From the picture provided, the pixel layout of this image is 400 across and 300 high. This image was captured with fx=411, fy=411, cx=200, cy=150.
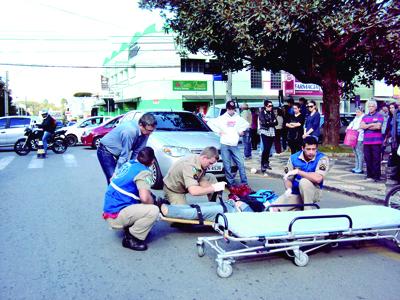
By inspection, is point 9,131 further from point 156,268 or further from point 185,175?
point 156,268

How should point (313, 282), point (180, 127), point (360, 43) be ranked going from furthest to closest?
1. point (360, 43)
2. point (180, 127)
3. point (313, 282)

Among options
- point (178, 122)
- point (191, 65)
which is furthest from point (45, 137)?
point (191, 65)

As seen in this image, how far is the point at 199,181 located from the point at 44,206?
325cm

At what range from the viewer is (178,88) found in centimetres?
3284

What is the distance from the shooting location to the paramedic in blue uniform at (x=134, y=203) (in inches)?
187

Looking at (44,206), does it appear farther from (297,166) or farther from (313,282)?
(313,282)

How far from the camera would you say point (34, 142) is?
1731cm

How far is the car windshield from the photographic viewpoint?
31.2 feet

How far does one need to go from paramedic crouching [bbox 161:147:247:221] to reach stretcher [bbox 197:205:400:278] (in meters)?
0.49

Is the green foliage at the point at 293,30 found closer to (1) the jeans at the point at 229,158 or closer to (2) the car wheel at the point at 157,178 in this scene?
(1) the jeans at the point at 229,158

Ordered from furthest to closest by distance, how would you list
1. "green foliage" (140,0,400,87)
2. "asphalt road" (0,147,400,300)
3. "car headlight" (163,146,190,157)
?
1. "green foliage" (140,0,400,87)
2. "car headlight" (163,146,190,157)
3. "asphalt road" (0,147,400,300)

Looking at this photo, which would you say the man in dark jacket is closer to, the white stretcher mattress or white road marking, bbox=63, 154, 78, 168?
the white stretcher mattress

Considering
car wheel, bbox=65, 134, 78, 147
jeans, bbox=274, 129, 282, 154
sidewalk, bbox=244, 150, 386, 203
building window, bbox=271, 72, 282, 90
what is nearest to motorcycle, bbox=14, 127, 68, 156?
car wheel, bbox=65, 134, 78, 147

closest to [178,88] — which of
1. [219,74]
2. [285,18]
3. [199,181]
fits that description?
[219,74]
